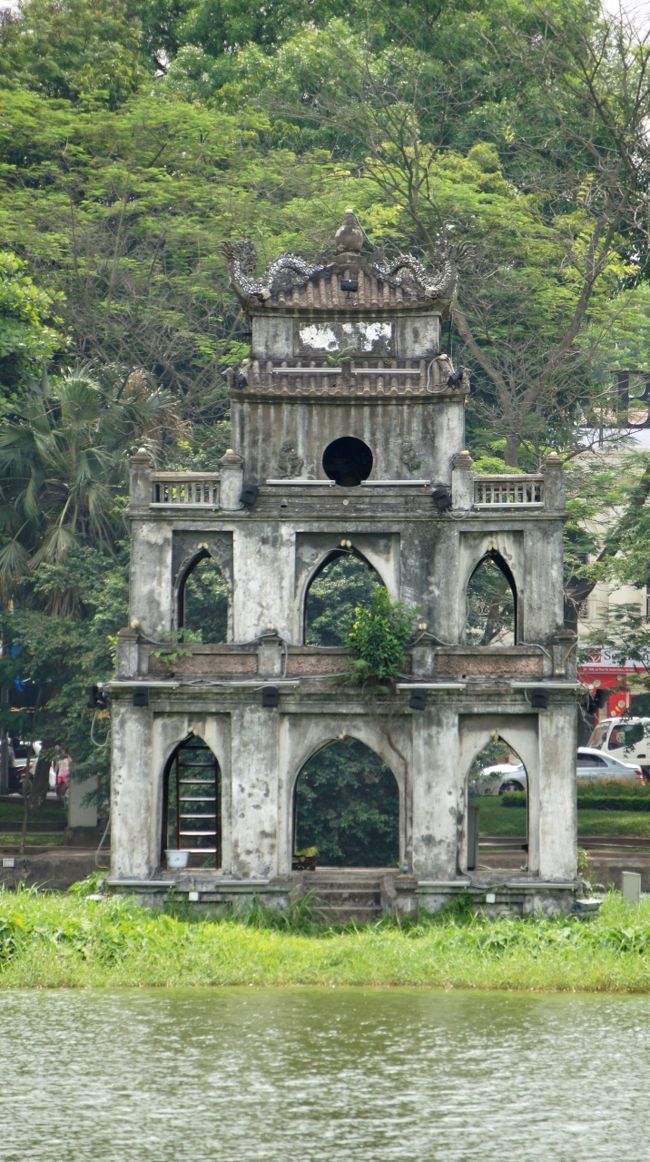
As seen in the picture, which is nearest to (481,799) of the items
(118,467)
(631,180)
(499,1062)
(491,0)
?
(118,467)

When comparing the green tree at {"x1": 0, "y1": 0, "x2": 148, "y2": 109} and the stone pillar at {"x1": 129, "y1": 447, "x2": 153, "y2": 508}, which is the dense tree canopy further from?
the stone pillar at {"x1": 129, "y1": 447, "x2": 153, "y2": 508}

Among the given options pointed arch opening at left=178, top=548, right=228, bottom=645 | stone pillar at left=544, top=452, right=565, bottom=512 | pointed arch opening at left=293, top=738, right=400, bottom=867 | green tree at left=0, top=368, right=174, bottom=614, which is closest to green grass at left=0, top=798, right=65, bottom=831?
green tree at left=0, top=368, right=174, bottom=614

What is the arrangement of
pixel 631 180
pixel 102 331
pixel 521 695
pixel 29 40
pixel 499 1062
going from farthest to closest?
pixel 29 40 < pixel 102 331 < pixel 631 180 < pixel 521 695 < pixel 499 1062

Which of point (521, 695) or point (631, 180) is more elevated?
point (631, 180)

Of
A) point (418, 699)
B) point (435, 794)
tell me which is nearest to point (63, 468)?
point (418, 699)

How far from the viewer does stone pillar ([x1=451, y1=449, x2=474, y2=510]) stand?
30562 millimetres

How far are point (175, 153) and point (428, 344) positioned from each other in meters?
18.3

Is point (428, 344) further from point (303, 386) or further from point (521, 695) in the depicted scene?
point (521, 695)

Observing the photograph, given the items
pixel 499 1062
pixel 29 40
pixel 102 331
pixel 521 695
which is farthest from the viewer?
pixel 29 40

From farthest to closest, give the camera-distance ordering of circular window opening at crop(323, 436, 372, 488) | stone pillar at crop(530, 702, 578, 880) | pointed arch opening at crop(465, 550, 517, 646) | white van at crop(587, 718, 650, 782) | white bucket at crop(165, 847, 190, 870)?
white van at crop(587, 718, 650, 782) → pointed arch opening at crop(465, 550, 517, 646) → circular window opening at crop(323, 436, 372, 488) → white bucket at crop(165, 847, 190, 870) → stone pillar at crop(530, 702, 578, 880)

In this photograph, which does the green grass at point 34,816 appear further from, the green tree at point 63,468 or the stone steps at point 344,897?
the stone steps at point 344,897

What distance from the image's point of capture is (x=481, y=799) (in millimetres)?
44344

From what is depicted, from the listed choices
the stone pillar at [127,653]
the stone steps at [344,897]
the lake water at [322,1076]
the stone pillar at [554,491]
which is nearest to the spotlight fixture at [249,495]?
the stone pillar at [127,653]

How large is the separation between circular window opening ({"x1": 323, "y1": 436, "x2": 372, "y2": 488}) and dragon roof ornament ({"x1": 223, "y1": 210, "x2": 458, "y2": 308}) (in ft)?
8.23
